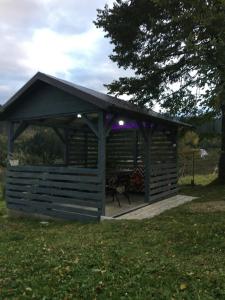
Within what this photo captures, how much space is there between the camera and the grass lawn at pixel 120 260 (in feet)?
13.0

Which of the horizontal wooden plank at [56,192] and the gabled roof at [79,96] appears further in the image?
the horizontal wooden plank at [56,192]

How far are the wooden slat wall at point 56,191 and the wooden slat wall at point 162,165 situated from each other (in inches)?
79.3

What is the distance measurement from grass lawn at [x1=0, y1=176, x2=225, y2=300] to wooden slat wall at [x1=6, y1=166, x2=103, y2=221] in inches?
30.9

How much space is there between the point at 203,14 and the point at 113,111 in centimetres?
311

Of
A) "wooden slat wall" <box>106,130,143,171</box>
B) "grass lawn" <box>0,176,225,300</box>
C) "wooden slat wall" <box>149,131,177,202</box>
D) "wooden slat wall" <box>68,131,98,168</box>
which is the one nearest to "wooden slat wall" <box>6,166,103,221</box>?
"grass lawn" <box>0,176,225,300</box>

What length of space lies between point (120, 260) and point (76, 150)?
27.7 feet

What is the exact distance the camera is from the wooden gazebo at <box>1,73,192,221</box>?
830 centimetres

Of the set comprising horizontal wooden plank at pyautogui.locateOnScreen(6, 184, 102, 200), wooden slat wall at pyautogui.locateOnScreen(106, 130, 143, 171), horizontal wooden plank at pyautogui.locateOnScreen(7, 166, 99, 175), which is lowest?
horizontal wooden plank at pyautogui.locateOnScreen(6, 184, 102, 200)

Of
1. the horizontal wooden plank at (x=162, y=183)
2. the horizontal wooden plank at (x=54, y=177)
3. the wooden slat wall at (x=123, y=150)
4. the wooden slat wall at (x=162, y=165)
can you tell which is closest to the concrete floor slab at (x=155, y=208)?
the wooden slat wall at (x=162, y=165)

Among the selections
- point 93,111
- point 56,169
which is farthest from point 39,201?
point 93,111

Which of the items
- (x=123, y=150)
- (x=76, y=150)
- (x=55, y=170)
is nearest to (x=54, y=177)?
(x=55, y=170)

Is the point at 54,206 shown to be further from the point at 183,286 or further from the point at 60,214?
the point at 183,286

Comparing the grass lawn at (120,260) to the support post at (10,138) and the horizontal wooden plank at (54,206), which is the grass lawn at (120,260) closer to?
the horizontal wooden plank at (54,206)

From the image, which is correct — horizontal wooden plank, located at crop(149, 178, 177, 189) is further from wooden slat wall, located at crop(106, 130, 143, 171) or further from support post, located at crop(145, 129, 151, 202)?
wooden slat wall, located at crop(106, 130, 143, 171)
